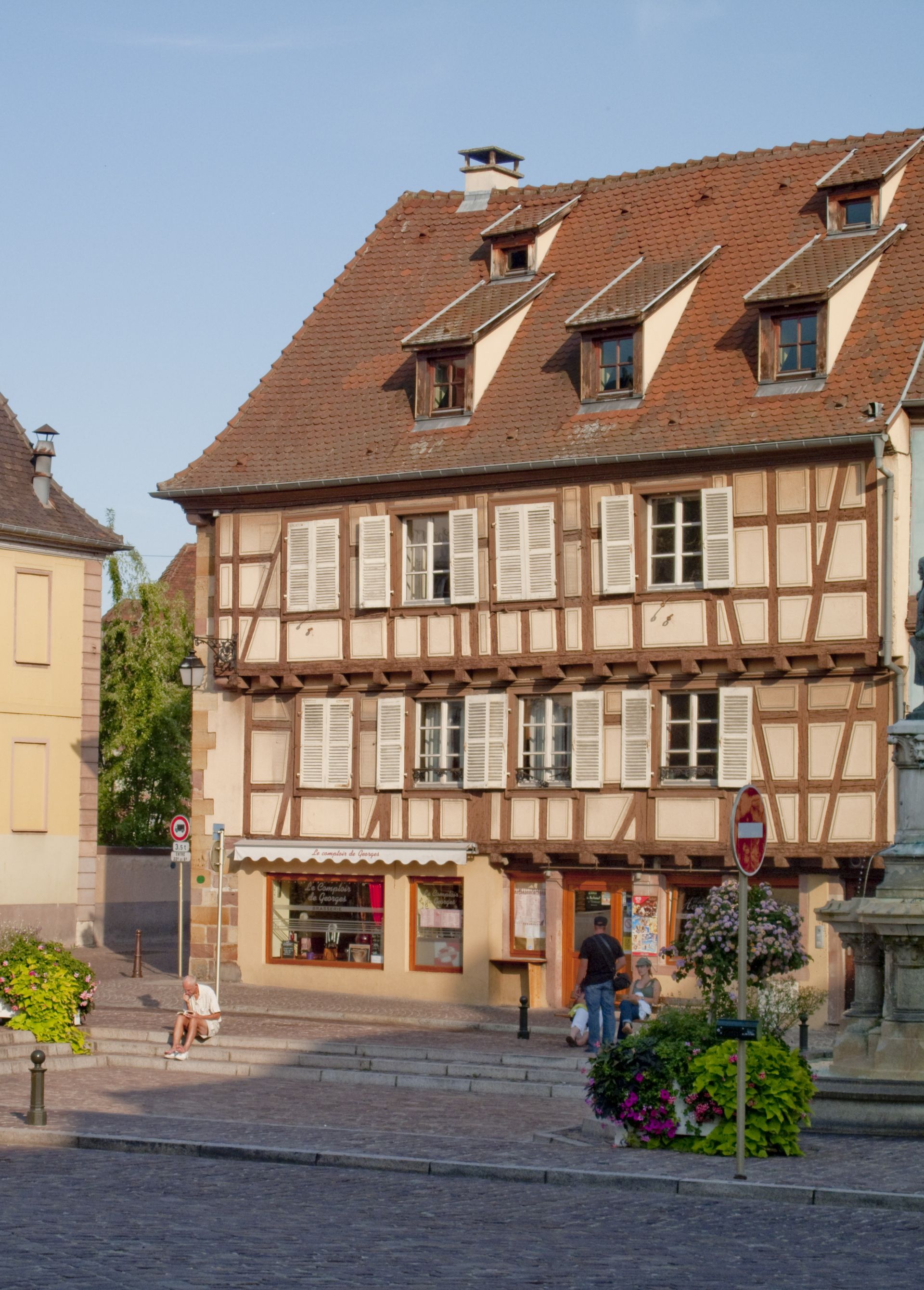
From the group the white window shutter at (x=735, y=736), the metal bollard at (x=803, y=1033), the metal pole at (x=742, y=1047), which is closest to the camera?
the metal pole at (x=742, y=1047)

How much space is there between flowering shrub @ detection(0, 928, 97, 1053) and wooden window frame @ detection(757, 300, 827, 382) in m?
12.3

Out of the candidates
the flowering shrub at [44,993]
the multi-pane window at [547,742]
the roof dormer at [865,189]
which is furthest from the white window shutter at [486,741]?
the roof dormer at [865,189]

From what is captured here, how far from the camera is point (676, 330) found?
99.8 feet

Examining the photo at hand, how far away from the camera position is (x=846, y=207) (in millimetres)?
30359

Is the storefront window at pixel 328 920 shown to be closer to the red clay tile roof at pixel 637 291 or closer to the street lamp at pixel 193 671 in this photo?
the street lamp at pixel 193 671

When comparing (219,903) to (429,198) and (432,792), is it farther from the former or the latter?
(429,198)

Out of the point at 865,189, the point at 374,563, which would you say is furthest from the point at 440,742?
the point at 865,189

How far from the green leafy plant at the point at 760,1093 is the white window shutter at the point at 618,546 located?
14582mm

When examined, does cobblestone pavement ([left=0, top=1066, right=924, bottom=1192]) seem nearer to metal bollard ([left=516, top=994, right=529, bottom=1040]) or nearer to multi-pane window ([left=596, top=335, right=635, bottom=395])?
metal bollard ([left=516, top=994, right=529, bottom=1040])

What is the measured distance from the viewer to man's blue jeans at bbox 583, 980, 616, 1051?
2262cm

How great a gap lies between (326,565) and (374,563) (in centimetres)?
88

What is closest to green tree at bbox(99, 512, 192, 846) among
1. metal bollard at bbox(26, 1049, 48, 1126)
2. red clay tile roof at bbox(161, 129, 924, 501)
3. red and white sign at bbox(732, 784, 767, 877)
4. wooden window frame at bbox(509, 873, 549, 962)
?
red clay tile roof at bbox(161, 129, 924, 501)

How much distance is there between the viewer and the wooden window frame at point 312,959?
102 feet

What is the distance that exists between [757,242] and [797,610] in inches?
247
